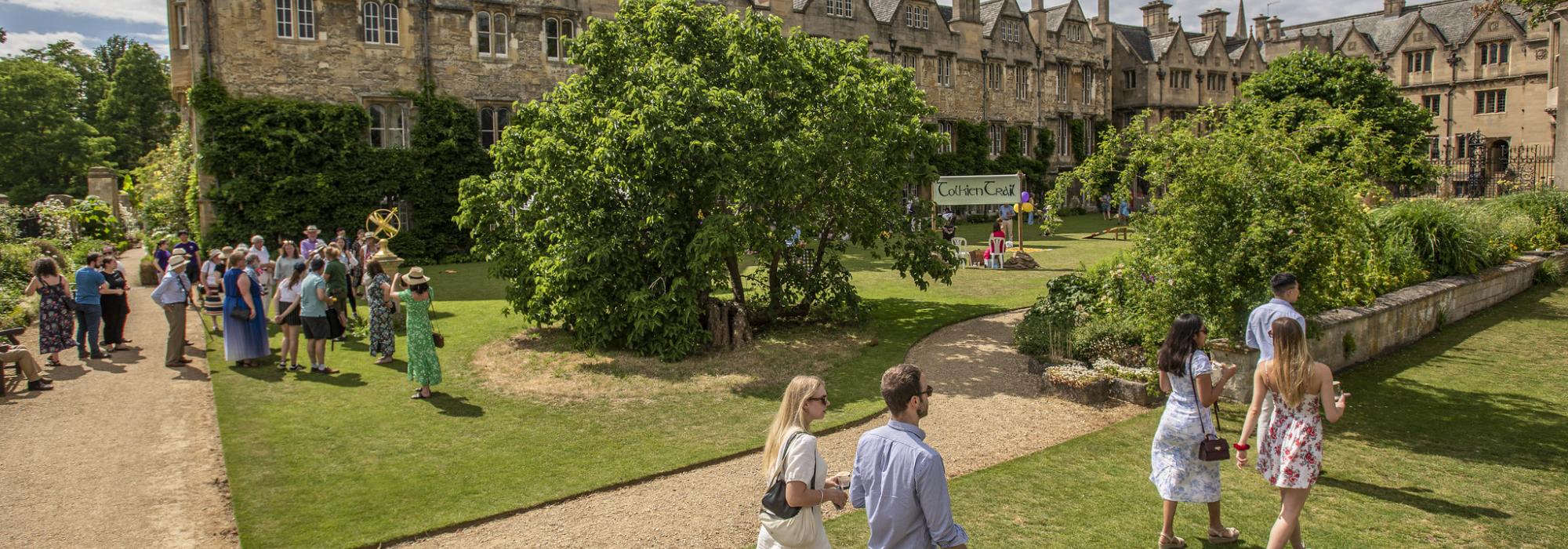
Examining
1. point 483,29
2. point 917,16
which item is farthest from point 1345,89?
point 483,29

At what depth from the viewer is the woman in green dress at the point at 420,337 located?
12023mm

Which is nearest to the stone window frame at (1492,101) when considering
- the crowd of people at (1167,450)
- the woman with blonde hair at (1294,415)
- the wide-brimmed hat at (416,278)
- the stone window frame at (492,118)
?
the stone window frame at (492,118)

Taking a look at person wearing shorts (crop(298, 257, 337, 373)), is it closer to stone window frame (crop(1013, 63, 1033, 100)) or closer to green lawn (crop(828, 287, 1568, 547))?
green lawn (crop(828, 287, 1568, 547))

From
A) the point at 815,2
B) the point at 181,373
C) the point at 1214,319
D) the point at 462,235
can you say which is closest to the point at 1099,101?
the point at 815,2

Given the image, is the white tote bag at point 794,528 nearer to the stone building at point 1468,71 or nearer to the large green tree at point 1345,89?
the large green tree at point 1345,89

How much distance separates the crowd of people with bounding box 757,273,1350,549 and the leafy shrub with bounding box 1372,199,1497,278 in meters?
10.5

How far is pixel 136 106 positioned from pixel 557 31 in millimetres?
45091

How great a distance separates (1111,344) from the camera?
13.5 metres

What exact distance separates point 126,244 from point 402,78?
1373 cm

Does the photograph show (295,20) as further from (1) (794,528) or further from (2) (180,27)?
(1) (794,528)

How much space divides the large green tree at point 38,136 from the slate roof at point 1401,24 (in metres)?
74.3

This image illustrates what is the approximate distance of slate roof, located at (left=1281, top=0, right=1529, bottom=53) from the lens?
177 ft

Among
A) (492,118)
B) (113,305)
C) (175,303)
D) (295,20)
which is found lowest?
(113,305)

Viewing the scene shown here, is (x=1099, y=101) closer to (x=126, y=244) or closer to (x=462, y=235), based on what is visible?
(x=462, y=235)
